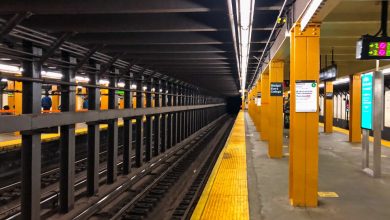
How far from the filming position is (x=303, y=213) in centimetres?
514

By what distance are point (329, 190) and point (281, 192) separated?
2.93ft

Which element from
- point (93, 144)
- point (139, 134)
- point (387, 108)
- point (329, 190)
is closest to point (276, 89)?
point (329, 190)

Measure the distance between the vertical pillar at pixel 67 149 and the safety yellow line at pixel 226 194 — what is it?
2.50 metres

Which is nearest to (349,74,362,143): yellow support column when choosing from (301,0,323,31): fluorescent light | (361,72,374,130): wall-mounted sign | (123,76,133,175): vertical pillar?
(361,72,374,130): wall-mounted sign

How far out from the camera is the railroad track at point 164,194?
7570 millimetres

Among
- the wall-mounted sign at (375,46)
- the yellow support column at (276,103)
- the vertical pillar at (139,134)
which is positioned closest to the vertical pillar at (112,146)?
the vertical pillar at (139,134)

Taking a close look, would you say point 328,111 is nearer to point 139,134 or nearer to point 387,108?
point 387,108

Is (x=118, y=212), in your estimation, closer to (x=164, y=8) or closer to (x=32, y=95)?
(x=32, y=95)

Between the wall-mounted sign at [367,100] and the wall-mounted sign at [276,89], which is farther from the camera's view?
the wall-mounted sign at [276,89]

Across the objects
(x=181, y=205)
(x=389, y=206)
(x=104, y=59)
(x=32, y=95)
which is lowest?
(x=181, y=205)

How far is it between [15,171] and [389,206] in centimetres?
931

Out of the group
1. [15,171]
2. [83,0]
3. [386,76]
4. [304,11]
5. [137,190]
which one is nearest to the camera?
[304,11]

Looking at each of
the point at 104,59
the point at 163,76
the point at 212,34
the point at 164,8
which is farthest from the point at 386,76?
the point at 164,8

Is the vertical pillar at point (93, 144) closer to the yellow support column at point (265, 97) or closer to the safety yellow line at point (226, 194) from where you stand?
the safety yellow line at point (226, 194)
